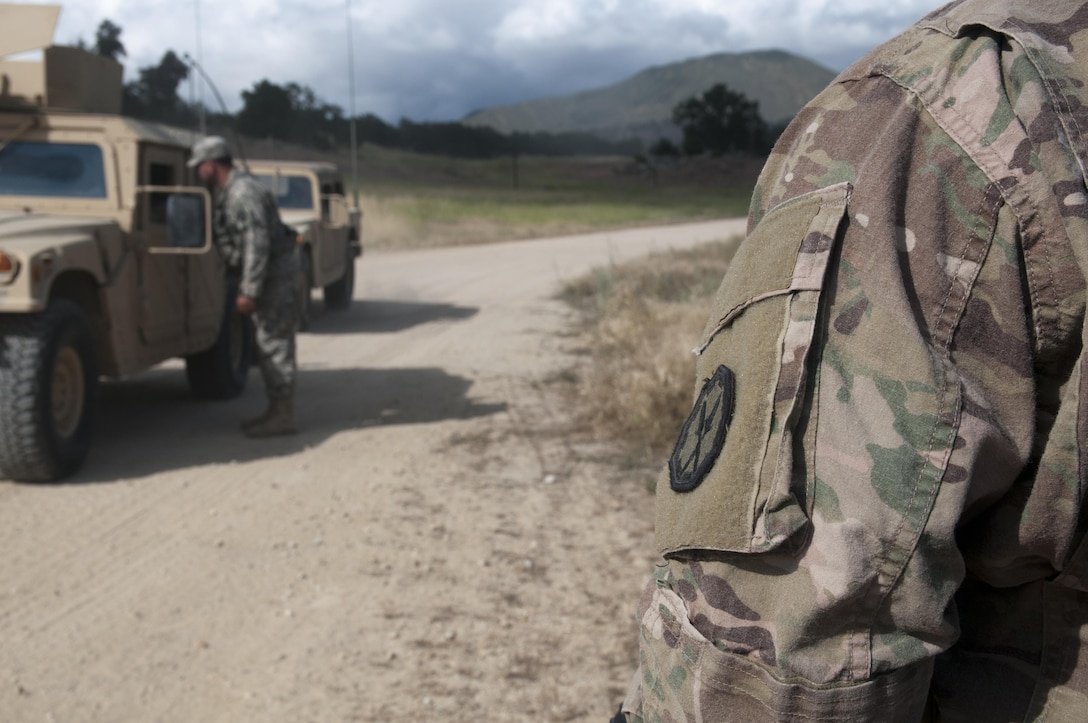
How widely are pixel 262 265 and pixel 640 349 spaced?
256 centimetres

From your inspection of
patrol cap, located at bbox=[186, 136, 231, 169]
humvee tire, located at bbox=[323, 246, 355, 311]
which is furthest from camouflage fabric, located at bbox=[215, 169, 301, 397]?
humvee tire, located at bbox=[323, 246, 355, 311]

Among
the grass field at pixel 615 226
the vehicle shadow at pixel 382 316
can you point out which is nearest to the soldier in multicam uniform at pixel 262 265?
the grass field at pixel 615 226

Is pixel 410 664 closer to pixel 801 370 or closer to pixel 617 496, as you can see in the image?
pixel 617 496

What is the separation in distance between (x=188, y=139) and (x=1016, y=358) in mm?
7088

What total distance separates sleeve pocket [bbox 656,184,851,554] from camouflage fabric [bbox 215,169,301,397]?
201 inches

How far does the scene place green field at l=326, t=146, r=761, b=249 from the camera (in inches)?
910

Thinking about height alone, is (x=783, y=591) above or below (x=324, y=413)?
above

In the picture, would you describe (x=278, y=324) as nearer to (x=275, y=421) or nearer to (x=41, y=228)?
Answer: (x=275, y=421)

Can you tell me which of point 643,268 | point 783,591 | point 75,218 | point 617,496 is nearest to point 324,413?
point 75,218

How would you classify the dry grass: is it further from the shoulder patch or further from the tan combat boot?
the shoulder patch

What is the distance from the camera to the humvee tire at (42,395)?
4.69 m

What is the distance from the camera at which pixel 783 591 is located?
92 centimetres

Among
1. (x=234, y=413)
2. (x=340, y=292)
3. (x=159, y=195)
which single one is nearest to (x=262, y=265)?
(x=159, y=195)

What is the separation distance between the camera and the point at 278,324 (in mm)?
5992
